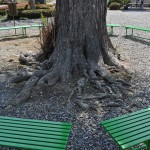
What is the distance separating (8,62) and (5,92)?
2.10 meters

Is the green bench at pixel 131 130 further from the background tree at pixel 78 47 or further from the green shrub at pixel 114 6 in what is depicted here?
the green shrub at pixel 114 6

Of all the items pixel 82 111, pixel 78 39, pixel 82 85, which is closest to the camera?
pixel 82 111

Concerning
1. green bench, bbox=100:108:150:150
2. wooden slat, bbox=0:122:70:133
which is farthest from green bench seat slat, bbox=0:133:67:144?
green bench, bbox=100:108:150:150

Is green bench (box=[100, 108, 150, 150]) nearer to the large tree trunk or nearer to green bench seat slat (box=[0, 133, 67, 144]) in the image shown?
green bench seat slat (box=[0, 133, 67, 144])

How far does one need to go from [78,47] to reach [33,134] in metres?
3.28

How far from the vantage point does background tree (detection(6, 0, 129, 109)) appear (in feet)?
20.7

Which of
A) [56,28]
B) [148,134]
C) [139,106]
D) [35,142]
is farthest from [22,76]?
[148,134]

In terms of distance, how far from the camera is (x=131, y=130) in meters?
3.84

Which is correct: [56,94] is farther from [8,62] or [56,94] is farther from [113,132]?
[8,62]

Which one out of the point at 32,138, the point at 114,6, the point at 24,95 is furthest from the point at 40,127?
the point at 114,6

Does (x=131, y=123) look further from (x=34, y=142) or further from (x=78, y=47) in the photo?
(x=78, y=47)

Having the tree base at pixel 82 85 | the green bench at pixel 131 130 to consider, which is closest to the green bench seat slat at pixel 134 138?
the green bench at pixel 131 130

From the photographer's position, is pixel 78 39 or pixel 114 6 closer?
pixel 78 39

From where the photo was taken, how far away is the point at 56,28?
23.8ft
